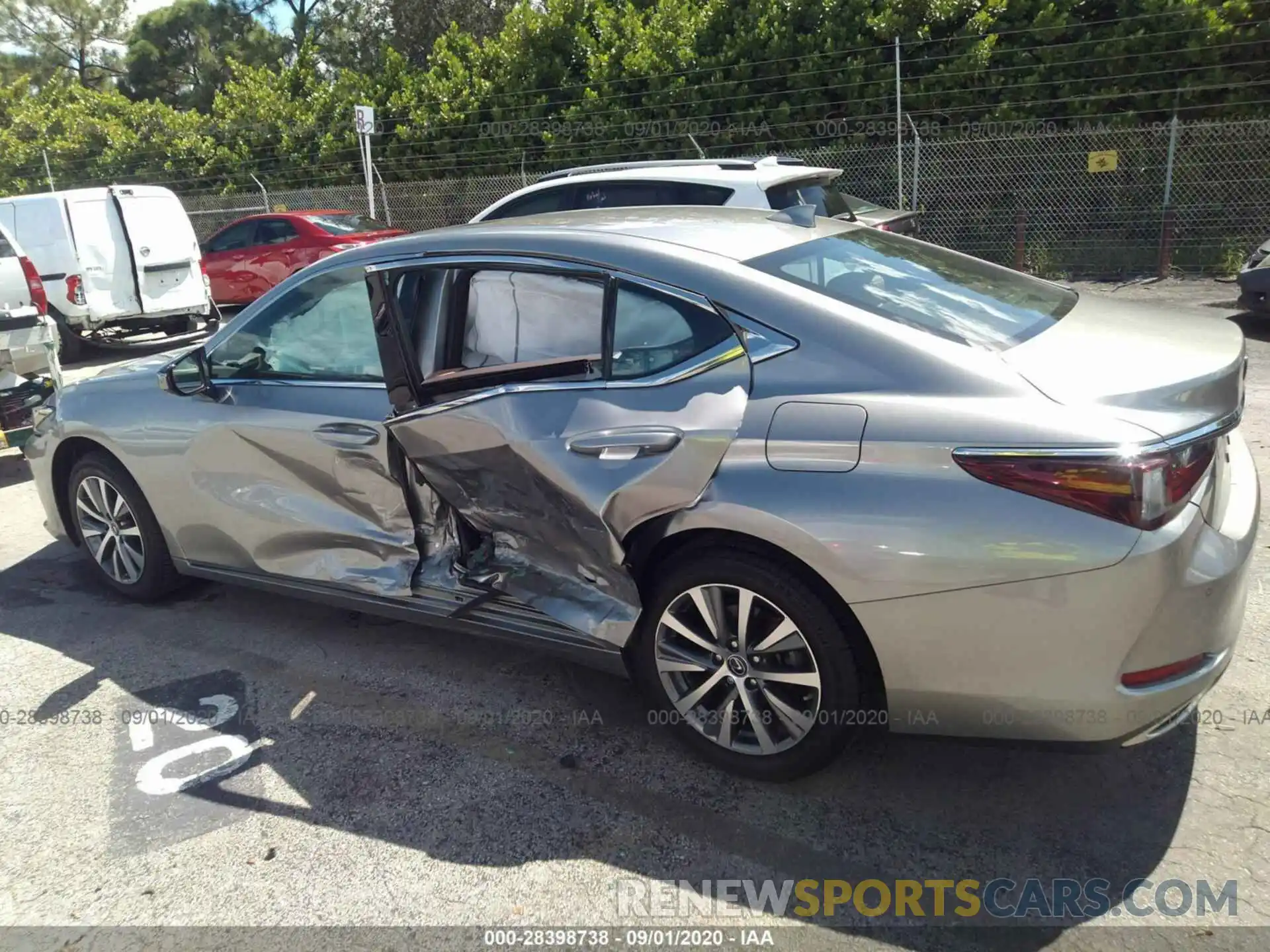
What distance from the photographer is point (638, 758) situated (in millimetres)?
3283

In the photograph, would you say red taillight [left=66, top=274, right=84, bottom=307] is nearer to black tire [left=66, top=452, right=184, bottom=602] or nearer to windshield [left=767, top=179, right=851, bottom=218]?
black tire [left=66, top=452, right=184, bottom=602]

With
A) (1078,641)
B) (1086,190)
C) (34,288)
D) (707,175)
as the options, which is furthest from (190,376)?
(1086,190)

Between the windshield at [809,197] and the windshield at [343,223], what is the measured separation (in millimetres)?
7475

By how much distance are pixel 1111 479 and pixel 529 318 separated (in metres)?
1.95

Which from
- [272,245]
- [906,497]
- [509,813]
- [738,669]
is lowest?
[509,813]

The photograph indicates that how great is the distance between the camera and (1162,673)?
254 cm

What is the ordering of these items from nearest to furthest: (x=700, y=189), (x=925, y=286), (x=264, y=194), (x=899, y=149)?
1. (x=925, y=286)
2. (x=700, y=189)
3. (x=899, y=149)
4. (x=264, y=194)

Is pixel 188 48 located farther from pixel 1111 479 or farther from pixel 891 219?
pixel 1111 479

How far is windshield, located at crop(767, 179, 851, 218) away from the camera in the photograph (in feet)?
25.1

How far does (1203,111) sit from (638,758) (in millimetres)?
13657

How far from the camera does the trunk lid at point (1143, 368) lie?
2568 millimetres

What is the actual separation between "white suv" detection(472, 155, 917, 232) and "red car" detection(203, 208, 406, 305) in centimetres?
496

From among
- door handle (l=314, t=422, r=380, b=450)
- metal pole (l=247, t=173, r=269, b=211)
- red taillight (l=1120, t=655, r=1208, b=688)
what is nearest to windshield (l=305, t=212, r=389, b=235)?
metal pole (l=247, t=173, r=269, b=211)

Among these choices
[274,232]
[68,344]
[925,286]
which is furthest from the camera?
[274,232]
